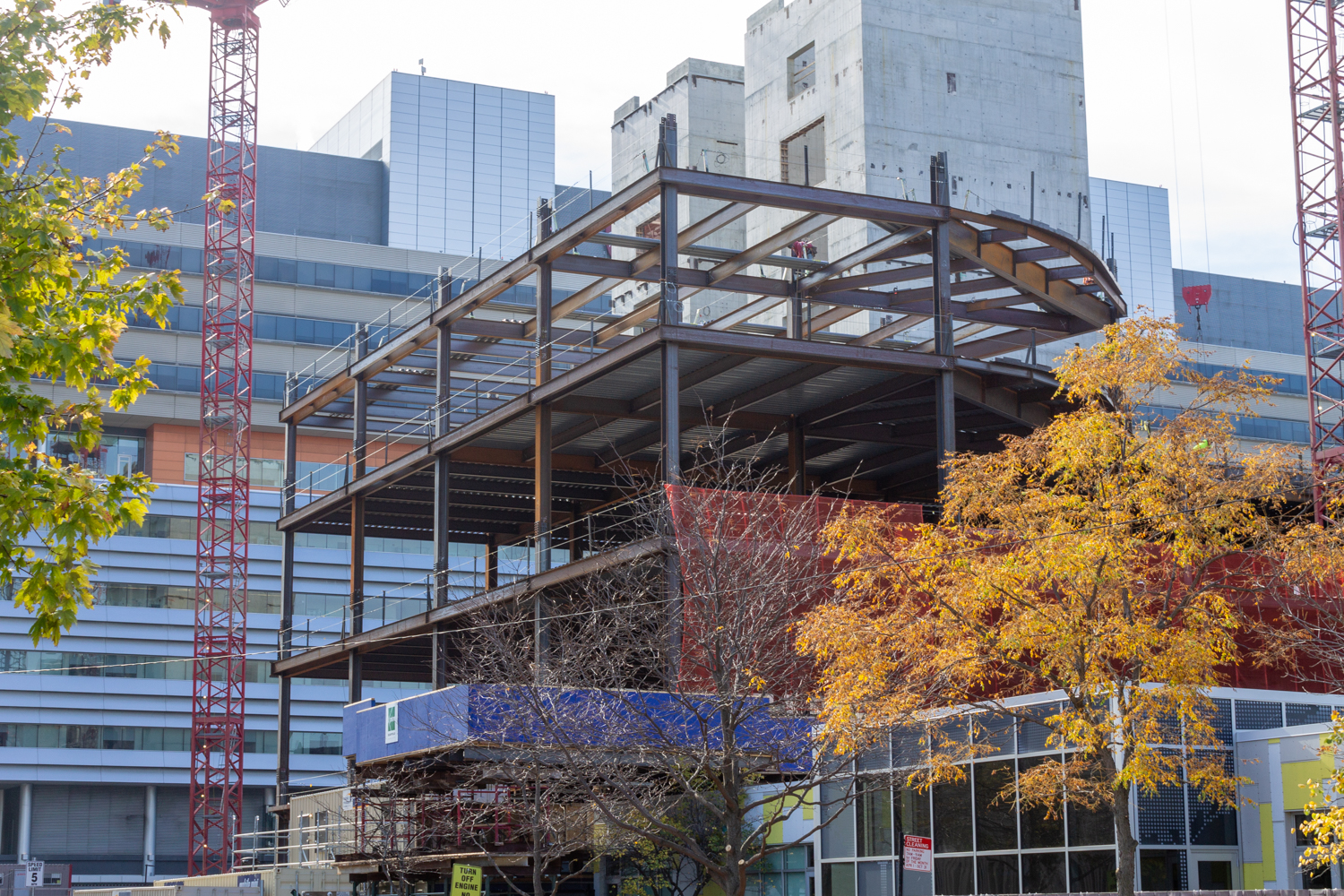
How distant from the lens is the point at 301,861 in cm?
4659

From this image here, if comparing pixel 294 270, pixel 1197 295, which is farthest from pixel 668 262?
pixel 1197 295

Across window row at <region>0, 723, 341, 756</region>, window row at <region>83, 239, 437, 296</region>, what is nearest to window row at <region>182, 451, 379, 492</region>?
window row at <region>83, 239, 437, 296</region>

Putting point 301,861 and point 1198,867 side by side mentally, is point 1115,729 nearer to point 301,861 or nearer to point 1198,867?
point 1198,867

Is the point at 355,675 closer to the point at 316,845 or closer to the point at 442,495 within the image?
the point at 442,495

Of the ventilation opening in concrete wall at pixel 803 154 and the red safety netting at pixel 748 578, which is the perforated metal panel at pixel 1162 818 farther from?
the ventilation opening in concrete wall at pixel 803 154

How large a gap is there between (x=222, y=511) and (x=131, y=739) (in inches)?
562

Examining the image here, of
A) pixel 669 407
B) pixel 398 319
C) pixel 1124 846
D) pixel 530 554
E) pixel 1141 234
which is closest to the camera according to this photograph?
pixel 1124 846

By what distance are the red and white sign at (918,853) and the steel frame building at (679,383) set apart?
48.3 ft

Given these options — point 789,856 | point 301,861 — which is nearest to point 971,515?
point 789,856

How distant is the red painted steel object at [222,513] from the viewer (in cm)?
8012

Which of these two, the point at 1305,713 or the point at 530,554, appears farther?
the point at 530,554

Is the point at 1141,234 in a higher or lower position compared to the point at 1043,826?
higher

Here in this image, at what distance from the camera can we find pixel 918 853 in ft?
70.7

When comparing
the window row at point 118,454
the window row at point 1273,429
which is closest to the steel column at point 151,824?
the window row at point 118,454
